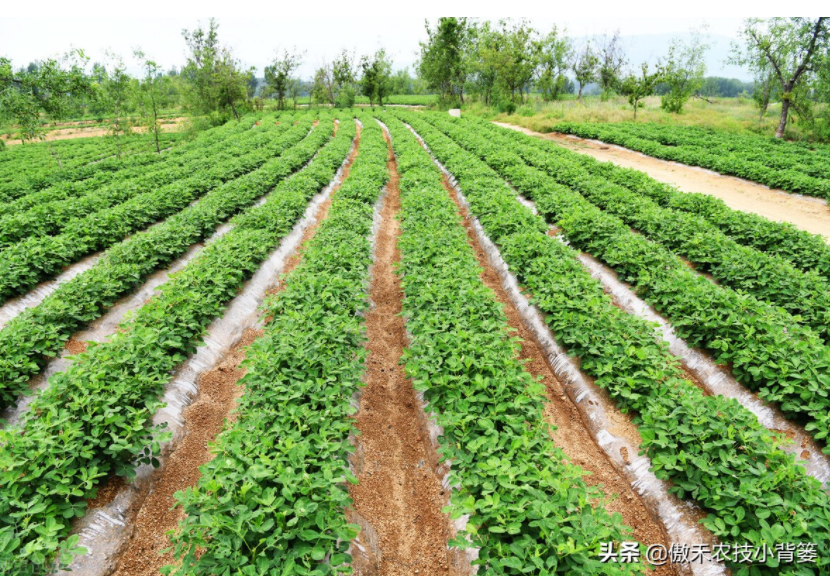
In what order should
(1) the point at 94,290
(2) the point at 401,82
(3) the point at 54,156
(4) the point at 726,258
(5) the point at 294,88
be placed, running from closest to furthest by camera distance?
(1) the point at 94,290 → (4) the point at 726,258 → (3) the point at 54,156 → (5) the point at 294,88 → (2) the point at 401,82

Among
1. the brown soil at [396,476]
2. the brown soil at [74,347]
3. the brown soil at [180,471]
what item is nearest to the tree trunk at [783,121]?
the brown soil at [396,476]

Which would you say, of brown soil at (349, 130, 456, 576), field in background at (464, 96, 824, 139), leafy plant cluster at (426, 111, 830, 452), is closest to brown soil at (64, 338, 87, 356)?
brown soil at (349, 130, 456, 576)

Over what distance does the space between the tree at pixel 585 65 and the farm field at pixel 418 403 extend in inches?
2439

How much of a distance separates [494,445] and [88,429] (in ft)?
13.3

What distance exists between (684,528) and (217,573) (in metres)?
4.20

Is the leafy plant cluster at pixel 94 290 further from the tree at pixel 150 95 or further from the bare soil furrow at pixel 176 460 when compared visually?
the tree at pixel 150 95

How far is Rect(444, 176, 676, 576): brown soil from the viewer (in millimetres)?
4082

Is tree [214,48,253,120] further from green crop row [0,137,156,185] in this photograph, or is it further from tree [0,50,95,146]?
tree [0,50,95,146]

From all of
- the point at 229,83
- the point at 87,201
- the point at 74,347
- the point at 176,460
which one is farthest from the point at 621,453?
the point at 229,83

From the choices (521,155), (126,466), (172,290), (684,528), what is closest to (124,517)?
(126,466)

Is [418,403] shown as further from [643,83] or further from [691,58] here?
[691,58]

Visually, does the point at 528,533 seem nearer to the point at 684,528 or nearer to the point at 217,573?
the point at 684,528

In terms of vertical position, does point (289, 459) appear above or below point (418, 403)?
above

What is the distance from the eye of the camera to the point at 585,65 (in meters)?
61.4
